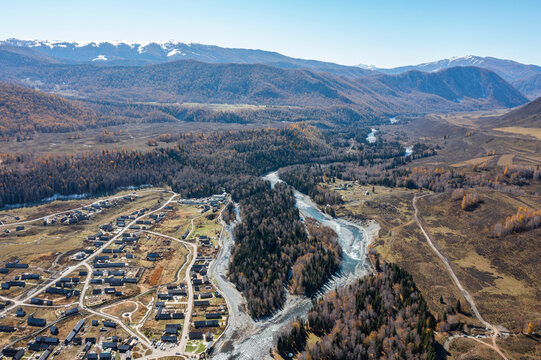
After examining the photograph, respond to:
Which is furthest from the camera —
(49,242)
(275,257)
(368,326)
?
(49,242)

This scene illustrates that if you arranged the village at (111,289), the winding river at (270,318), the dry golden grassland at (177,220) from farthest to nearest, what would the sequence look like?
the dry golden grassland at (177,220)
the winding river at (270,318)
the village at (111,289)

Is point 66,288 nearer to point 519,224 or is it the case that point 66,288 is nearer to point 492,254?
point 492,254

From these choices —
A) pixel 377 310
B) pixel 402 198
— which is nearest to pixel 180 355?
pixel 377 310

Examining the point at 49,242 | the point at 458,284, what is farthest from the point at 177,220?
the point at 458,284

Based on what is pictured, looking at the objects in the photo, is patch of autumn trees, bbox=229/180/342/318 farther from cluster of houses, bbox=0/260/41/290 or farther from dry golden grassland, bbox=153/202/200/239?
cluster of houses, bbox=0/260/41/290

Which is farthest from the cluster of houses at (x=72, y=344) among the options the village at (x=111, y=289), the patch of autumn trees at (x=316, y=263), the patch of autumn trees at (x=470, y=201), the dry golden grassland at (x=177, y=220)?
the patch of autumn trees at (x=470, y=201)

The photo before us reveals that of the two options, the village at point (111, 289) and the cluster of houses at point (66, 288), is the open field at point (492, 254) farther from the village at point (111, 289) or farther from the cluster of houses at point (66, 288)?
the cluster of houses at point (66, 288)
